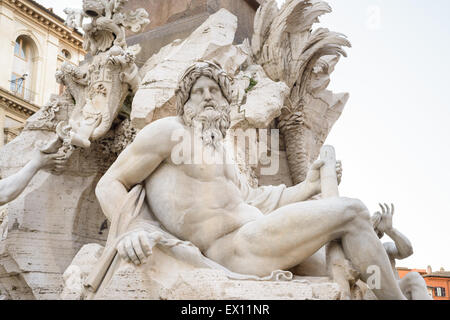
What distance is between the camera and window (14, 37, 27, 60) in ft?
71.4

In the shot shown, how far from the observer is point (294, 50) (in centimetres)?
660

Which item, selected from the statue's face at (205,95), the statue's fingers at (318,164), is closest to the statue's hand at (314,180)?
the statue's fingers at (318,164)

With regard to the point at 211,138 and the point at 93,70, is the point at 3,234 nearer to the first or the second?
Answer: the point at 93,70

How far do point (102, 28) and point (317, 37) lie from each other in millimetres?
2487

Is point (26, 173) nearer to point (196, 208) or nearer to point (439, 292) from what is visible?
point (196, 208)

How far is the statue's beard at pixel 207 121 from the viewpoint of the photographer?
3.92 meters

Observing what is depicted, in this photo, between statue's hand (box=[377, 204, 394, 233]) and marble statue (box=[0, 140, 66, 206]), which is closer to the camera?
statue's hand (box=[377, 204, 394, 233])

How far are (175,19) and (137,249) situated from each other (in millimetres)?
4153

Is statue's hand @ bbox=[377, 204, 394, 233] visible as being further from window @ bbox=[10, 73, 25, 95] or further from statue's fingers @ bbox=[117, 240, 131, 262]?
Result: window @ bbox=[10, 73, 25, 95]

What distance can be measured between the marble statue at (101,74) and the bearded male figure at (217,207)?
2039 millimetres

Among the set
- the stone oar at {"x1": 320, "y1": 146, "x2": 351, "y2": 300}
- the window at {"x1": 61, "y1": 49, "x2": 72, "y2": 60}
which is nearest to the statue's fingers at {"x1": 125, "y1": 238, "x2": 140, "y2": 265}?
the stone oar at {"x1": 320, "y1": 146, "x2": 351, "y2": 300}

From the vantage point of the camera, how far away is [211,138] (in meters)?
3.93
